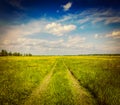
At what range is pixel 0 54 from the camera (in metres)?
149

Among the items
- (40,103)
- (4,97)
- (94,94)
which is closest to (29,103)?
(40,103)

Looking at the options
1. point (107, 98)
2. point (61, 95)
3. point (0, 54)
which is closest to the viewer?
point (107, 98)

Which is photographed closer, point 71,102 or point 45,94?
point 71,102

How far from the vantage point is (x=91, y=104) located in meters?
8.74

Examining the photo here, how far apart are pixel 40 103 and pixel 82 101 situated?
2.81 meters

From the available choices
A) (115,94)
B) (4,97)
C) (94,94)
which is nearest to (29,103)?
(4,97)

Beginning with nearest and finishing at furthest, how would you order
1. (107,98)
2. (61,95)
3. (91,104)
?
(91,104)
(107,98)
(61,95)

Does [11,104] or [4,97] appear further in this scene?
[4,97]

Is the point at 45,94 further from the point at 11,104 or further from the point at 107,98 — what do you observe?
the point at 107,98

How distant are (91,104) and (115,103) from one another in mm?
1653

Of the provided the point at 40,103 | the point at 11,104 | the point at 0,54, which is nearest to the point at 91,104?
the point at 40,103

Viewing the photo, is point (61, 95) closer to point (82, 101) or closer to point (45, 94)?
point (45, 94)

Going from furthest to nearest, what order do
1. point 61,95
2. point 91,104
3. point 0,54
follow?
point 0,54 → point 61,95 → point 91,104

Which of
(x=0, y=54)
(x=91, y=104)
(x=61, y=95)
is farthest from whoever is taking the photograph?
(x=0, y=54)
